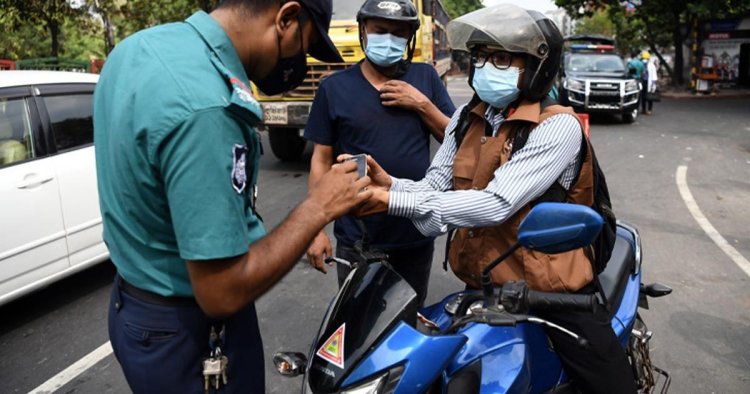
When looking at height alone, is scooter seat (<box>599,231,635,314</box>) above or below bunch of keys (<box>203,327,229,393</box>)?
below

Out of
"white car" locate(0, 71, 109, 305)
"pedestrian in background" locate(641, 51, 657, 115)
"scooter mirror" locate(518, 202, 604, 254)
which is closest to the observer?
"scooter mirror" locate(518, 202, 604, 254)

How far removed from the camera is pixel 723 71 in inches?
898

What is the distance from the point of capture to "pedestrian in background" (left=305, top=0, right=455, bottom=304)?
8.91ft

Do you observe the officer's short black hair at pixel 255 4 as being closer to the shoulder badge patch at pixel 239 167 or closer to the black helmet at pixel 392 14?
the shoulder badge patch at pixel 239 167

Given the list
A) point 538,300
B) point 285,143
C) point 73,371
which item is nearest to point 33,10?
point 285,143

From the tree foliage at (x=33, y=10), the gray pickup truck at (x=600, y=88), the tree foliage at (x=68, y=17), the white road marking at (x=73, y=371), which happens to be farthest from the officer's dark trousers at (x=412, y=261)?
the tree foliage at (x=33, y=10)

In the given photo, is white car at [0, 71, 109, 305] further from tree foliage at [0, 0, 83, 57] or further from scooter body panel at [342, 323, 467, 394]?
tree foliage at [0, 0, 83, 57]

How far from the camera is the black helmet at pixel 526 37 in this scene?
1.95m

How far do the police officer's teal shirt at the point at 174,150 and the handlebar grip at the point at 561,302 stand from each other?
80cm

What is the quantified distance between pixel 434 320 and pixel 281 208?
485 centimetres

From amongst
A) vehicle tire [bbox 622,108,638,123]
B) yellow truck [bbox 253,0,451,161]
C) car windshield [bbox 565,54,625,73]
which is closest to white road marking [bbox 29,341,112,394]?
yellow truck [bbox 253,0,451,161]

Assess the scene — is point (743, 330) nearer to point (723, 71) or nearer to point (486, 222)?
point (486, 222)

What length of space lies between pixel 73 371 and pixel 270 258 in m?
2.76

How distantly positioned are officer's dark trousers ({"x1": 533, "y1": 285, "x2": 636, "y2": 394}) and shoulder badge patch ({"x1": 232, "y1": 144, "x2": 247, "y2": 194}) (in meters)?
1.11
